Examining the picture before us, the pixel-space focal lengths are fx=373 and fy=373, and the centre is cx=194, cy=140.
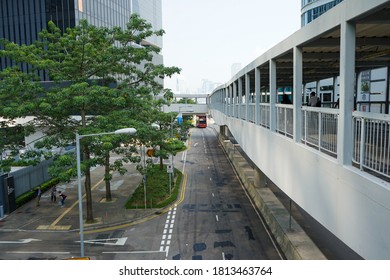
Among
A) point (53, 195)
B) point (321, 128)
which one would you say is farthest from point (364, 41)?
point (53, 195)

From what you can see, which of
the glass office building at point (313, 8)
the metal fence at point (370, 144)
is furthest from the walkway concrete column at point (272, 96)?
the glass office building at point (313, 8)

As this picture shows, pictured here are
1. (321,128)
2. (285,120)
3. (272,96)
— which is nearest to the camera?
(321,128)

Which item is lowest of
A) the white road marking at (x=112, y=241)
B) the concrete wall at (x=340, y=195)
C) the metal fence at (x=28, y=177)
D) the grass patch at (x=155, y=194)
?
the white road marking at (x=112, y=241)

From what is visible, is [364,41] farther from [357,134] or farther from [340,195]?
[340,195]

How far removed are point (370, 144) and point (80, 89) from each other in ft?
60.9

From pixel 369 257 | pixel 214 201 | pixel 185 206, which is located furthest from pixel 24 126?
pixel 369 257

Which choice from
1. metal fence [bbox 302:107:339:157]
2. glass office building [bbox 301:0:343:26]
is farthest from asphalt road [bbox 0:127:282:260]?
glass office building [bbox 301:0:343:26]

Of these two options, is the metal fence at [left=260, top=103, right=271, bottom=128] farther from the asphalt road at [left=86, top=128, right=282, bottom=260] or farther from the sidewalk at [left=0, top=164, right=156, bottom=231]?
the sidewalk at [left=0, top=164, right=156, bottom=231]

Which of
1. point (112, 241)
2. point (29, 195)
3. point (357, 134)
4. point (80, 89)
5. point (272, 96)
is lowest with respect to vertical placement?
point (112, 241)

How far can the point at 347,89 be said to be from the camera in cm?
936

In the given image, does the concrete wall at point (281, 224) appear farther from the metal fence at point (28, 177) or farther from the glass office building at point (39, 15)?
the glass office building at point (39, 15)

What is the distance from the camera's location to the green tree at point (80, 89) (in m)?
23.7

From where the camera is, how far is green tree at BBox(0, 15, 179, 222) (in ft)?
77.7

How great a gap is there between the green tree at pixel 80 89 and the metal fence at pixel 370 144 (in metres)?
17.0
